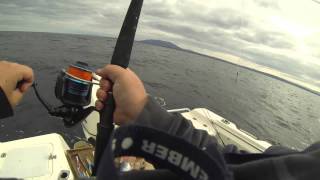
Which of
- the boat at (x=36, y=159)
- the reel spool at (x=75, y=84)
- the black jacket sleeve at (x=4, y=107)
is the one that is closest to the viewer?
the black jacket sleeve at (x=4, y=107)

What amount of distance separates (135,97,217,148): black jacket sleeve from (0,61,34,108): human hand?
771 millimetres

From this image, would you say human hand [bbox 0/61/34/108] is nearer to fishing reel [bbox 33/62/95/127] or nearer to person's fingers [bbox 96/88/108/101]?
fishing reel [bbox 33/62/95/127]

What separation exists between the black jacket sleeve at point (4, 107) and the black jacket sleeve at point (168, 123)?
747 mm

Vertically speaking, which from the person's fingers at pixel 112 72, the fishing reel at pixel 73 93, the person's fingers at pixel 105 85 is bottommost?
the fishing reel at pixel 73 93

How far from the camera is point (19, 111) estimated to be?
34.8ft

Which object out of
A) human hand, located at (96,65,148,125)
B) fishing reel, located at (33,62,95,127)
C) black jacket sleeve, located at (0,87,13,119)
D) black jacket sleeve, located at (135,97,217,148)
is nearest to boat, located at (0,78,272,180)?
fishing reel, located at (33,62,95,127)

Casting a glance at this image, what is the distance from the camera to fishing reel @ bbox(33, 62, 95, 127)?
6.47 feet

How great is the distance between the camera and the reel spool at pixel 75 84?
1968 millimetres

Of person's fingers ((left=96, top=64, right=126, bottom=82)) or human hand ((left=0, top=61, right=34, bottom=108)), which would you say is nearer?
human hand ((left=0, top=61, right=34, bottom=108))

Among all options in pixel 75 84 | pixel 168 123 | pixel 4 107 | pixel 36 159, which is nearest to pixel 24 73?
pixel 4 107

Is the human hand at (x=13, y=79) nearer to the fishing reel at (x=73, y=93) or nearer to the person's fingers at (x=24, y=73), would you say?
the person's fingers at (x=24, y=73)

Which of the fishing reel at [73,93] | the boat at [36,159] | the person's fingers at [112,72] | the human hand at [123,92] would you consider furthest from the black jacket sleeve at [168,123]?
the boat at [36,159]

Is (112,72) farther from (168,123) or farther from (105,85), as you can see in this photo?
(168,123)

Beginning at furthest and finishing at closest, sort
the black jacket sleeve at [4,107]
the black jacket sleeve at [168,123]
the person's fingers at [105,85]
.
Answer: the person's fingers at [105,85] < the black jacket sleeve at [4,107] < the black jacket sleeve at [168,123]
